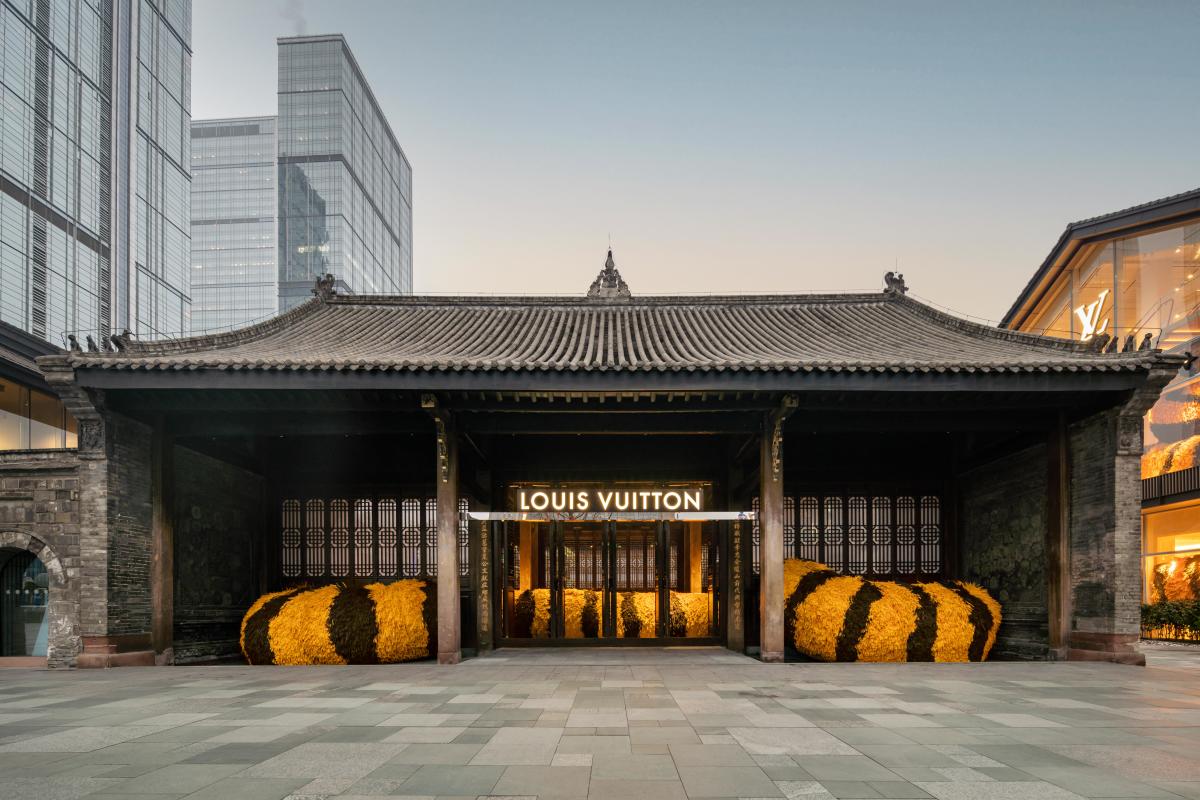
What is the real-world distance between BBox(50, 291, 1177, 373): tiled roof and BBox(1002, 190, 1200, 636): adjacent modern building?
8.38 meters

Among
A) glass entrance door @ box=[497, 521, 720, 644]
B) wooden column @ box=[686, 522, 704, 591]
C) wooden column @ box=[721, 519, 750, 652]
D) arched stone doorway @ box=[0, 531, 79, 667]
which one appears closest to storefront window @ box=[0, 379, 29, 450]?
arched stone doorway @ box=[0, 531, 79, 667]

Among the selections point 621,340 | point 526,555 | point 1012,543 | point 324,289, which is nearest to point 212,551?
point 526,555

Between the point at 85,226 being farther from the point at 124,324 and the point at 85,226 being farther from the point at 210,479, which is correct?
the point at 210,479

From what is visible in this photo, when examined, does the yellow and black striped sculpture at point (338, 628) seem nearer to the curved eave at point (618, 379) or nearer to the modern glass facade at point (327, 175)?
the curved eave at point (618, 379)

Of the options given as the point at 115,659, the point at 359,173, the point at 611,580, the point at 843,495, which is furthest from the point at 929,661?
the point at 359,173

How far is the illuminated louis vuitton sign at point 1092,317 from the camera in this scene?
2423cm

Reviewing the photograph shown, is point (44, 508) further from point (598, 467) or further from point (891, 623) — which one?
point (891, 623)

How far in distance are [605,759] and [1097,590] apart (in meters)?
9.81

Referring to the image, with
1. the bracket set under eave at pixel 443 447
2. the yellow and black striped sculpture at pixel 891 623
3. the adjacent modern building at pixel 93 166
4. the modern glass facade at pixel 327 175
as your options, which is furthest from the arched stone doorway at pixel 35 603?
the modern glass facade at pixel 327 175

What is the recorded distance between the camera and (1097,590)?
12.9 m

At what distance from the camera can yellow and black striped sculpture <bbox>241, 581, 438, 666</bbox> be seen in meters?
13.8

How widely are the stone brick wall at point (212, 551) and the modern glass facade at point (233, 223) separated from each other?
100988mm

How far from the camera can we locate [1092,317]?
24844 millimetres

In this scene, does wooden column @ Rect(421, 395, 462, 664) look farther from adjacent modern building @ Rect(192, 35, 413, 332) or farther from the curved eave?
adjacent modern building @ Rect(192, 35, 413, 332)
